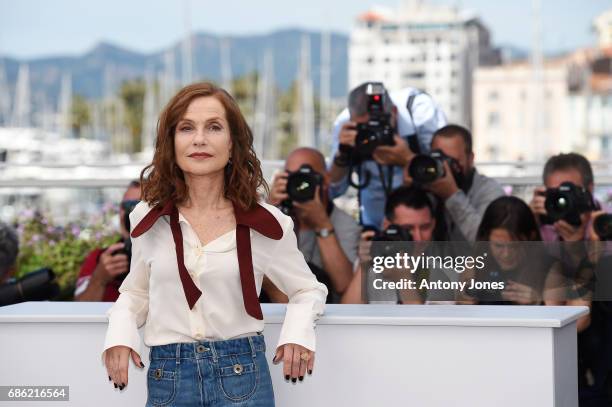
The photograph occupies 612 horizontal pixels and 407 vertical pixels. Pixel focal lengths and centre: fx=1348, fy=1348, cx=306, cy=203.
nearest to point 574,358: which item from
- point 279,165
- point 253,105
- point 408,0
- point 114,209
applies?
point 279,165

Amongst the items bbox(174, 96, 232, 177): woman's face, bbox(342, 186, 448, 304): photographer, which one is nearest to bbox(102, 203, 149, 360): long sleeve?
bbox(174, 96, 232, 177): woman's face

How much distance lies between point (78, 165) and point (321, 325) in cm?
497

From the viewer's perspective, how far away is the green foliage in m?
7.65

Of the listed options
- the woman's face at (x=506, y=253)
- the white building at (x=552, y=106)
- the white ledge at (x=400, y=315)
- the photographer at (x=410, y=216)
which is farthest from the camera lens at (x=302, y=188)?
the white building at (x=552, y=106)

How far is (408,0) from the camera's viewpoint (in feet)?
297

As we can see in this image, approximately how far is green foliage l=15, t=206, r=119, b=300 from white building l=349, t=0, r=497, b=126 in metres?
56.8

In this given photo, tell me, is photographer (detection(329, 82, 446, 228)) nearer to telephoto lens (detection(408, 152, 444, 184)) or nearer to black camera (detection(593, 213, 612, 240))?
telephoto lens (detection(408, 152, 444, 184))

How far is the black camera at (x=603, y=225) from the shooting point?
5.02 meters

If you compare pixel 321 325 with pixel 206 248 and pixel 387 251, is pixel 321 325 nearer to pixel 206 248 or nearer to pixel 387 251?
pixel 206 248

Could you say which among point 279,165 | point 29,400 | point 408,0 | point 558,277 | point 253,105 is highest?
point 408,0

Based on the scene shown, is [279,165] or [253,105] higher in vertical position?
[253,105]

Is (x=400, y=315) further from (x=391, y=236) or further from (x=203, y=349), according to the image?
(x=391, y=236)

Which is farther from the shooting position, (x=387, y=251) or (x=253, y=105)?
(x=253, y=105)

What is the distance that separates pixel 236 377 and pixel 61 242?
5.22 m
